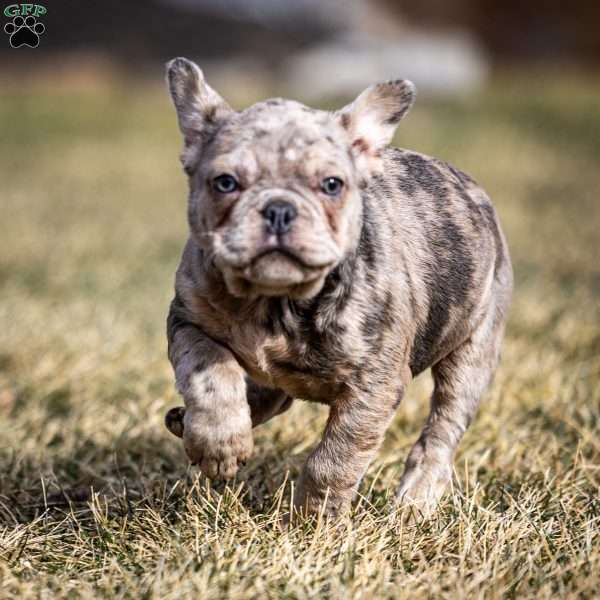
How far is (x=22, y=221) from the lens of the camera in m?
10.8

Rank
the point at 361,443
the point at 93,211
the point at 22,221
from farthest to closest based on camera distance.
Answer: the point at 93,211 < the point at 22,221 < the point at 361,443

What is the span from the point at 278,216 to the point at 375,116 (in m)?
0.80

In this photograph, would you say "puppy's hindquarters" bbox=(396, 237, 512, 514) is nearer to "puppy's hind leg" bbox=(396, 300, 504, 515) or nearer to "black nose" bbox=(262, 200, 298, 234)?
"puppy's hind leg" bbox=(396, 300, 504, 515)

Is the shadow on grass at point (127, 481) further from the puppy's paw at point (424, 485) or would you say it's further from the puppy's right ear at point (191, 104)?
the puppy's right ear at point (191, 104)

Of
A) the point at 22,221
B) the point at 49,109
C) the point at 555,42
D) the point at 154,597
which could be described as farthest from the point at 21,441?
the point at 555,42

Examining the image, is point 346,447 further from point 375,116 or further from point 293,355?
point 375,116

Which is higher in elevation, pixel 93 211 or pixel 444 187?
pixel 444 187

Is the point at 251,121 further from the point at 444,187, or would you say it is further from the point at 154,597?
the point at 154,597

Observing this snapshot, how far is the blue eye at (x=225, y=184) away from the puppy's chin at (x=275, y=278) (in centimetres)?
27

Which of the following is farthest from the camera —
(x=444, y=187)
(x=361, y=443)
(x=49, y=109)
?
(x=49, y=109)

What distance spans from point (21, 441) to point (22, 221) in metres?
6.86

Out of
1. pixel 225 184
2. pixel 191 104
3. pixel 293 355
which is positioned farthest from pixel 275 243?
pixel 191 104

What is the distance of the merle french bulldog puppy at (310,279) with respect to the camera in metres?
2.97

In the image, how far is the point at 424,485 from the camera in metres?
3.70
